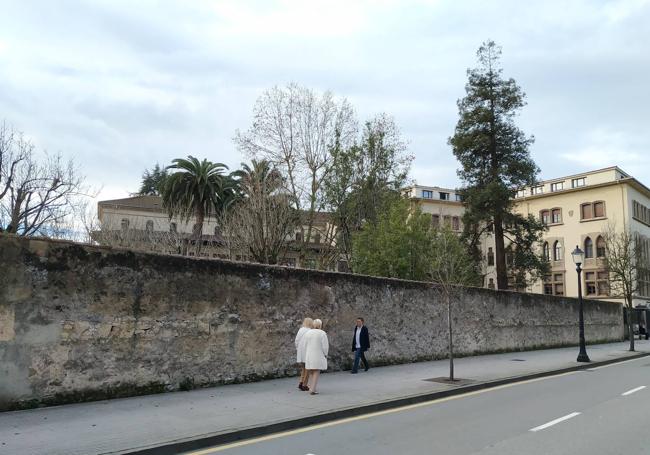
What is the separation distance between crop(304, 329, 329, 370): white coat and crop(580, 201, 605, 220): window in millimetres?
62338

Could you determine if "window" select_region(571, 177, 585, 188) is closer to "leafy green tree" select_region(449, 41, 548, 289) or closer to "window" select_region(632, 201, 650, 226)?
"window" select_region(632, 201, 650, 226)

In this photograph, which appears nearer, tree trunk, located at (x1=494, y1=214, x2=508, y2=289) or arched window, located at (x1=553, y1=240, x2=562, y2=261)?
tree trunk, located at (x1=494, y1=214, x2=508, y2=289)

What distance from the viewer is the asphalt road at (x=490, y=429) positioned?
276 inches

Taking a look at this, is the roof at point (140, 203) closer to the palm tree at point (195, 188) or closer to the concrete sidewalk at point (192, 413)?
the palm tree at point (195, 188)

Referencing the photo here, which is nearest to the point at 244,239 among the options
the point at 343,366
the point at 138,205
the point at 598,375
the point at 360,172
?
the point at 343,366

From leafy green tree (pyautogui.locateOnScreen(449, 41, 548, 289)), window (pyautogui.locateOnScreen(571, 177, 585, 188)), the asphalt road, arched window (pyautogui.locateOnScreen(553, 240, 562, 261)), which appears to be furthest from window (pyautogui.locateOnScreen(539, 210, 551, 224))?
the asphalt road

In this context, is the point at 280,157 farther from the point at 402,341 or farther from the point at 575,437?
the point at 575,437

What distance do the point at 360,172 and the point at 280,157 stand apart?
5313mm

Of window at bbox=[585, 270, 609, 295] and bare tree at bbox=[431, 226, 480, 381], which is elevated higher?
window at bbox=[585, 270, 609, 295]

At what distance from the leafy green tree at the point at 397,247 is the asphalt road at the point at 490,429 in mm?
14723

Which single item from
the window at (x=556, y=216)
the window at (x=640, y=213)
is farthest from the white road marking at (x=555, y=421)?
the window at (x=556, y=216)

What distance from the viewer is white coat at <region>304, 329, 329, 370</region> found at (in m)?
11.3

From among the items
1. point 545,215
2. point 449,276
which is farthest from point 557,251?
point 449,276

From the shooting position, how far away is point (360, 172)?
110 feet
